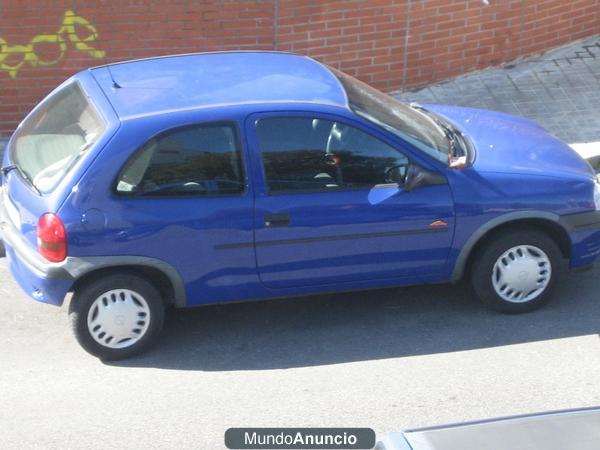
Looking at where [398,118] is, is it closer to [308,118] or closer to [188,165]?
[308,118]

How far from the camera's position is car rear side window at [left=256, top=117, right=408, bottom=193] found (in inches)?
249

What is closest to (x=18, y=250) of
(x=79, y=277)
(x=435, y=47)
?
(x=79, y=277)

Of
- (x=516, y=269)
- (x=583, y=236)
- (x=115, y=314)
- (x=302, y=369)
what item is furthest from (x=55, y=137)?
(x=583, y=236)

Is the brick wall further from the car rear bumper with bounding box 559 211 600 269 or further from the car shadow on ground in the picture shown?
the car rear bumper with bounding box 559 211 600 269

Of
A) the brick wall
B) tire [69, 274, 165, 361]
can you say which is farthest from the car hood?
the brick wall

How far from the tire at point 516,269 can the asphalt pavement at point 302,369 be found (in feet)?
0.41

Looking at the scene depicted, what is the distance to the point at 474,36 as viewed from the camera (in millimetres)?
10797

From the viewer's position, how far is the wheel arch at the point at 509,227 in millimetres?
6582

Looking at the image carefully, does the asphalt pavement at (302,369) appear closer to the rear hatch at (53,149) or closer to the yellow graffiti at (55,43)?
the rear hatch at (53,149)

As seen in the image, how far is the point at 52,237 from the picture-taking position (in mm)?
6062

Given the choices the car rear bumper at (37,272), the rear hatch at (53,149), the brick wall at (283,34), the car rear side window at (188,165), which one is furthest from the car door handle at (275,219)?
the brick wall at (283,34)

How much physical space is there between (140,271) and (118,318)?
0.31 metres

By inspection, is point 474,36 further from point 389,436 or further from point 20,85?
point 389,436

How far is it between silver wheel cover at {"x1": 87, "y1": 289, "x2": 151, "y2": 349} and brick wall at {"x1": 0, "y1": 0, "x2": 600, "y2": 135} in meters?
3.90
